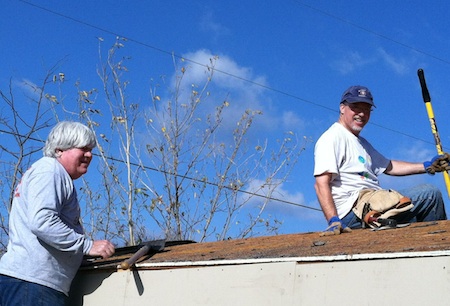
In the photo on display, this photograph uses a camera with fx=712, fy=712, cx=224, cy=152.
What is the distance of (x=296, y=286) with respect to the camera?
3346 millimetres

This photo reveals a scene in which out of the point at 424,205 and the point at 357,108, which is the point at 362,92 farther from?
the point at 424,205

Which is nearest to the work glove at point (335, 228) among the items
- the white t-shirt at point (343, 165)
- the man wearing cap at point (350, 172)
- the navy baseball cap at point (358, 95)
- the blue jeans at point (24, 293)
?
the man wearing cap at point (350, 172)

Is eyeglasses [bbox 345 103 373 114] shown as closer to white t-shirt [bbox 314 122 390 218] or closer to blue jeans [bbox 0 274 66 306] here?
white t-shirt [bbox 314 122 390 218]

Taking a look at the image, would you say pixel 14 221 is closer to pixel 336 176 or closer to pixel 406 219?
pixel 336 176

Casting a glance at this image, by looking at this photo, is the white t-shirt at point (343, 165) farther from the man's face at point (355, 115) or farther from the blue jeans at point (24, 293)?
the blue jeans at point (24, 293)

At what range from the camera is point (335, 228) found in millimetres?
4246

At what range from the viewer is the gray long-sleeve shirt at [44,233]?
3.67m

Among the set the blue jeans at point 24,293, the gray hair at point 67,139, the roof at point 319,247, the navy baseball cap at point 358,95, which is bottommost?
the blue jeans at point 24,293

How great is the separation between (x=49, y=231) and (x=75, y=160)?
45cm

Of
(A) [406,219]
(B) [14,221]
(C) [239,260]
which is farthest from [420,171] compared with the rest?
(B) [14,221]

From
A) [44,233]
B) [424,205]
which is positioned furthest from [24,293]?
[424,205]

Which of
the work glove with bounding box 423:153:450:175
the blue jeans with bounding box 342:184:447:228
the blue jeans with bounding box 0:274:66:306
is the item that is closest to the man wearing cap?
the blue jeans with bounding box 342:184:447:228

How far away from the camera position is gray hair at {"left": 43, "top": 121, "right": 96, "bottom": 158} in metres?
3.89

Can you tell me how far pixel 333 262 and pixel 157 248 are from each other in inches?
62.7
